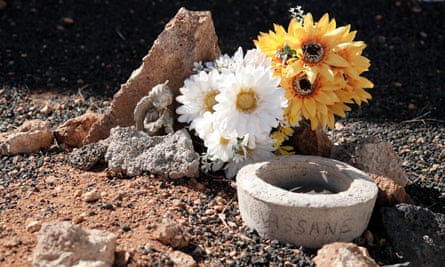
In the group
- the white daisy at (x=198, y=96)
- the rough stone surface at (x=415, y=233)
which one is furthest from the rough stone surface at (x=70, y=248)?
the rough stone surface at (x=415, y=233)

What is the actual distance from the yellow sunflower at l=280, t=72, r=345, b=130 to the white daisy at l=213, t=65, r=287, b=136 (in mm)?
122

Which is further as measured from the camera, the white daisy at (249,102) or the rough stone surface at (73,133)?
the rough stone surface at (73,133)

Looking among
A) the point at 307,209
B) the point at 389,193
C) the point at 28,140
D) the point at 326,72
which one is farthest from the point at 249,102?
the point at 28,140

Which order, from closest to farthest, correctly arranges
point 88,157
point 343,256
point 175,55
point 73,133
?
point 343,256 < point 88,157 < point 175,55 < point 73,133

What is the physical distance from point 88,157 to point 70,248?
1.03 metres

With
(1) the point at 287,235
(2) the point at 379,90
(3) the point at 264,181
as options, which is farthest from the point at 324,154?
(2) the point at 379,90

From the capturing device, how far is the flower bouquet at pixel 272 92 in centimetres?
323

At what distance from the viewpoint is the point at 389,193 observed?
10.4 ft

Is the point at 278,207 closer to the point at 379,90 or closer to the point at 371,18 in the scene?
the point at 379,90

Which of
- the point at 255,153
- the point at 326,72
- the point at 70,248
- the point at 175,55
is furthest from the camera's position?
the point at 175,55

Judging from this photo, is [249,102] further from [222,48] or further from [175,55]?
[222,48]

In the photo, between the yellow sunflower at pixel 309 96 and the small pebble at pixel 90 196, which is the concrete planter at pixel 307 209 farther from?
the small pebble at pixel 90 196

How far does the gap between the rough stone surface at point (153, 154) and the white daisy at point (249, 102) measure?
229 mm

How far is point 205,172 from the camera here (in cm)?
342
